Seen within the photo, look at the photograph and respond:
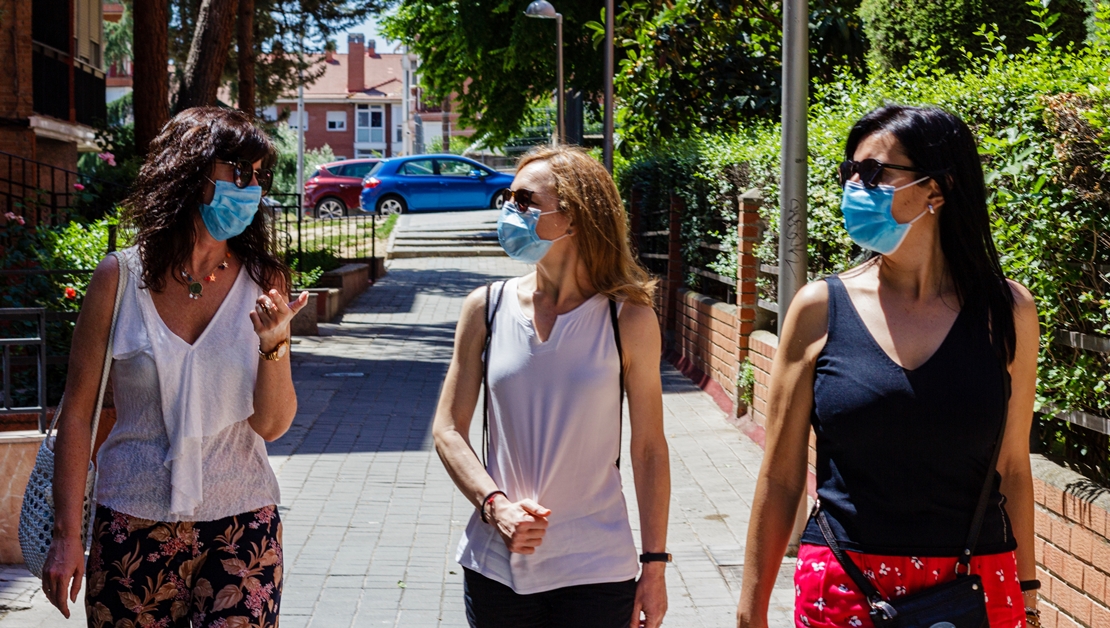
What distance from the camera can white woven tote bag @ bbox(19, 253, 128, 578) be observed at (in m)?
2.90

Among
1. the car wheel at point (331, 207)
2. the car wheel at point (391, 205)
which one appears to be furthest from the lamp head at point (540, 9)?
the car wheel at point (331, 207)

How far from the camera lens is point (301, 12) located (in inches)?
1043

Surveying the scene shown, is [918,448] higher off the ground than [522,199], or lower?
lower

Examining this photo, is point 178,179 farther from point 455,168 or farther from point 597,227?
point 455,168

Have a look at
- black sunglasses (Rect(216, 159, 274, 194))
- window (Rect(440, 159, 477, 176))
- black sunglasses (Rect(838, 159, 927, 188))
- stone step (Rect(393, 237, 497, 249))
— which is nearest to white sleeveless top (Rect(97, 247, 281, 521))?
black sunglasses (Rect(216, 159, 274, 194))

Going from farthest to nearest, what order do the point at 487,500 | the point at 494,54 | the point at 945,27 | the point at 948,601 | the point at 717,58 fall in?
the point at 494,54 < the point at 717,58 < the point at 945,27 < the point at 487,500 < the point at 948,601

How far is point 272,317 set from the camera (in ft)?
9.61

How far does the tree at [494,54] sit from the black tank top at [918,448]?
19.3 metres

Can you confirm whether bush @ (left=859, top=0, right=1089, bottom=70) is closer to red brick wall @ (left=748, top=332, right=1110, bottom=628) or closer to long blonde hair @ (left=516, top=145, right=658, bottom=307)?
red brick wall @ (left=748, top=332, right=1110, bottom=628)

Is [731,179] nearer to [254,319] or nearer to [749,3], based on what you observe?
[749,3]

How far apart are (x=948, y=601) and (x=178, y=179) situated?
2.06m

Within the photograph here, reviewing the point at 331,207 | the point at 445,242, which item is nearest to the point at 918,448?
the point at 445,242

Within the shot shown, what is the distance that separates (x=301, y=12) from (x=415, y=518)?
2165 centimetres

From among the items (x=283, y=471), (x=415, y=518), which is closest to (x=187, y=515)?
(x=415, y=518)
